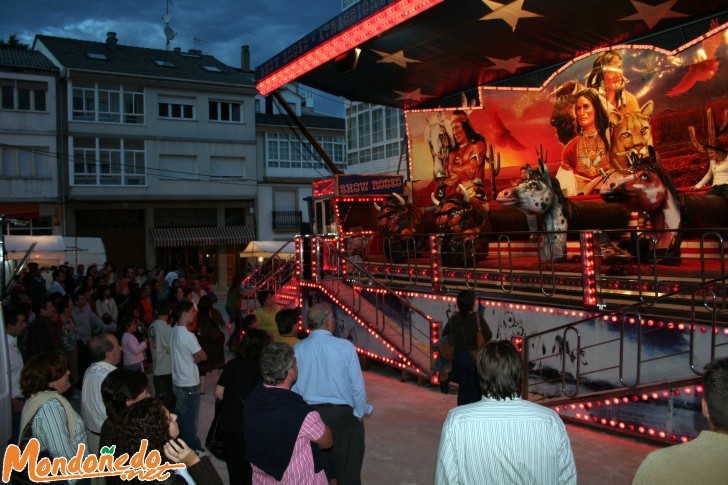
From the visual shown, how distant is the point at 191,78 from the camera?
36.0m

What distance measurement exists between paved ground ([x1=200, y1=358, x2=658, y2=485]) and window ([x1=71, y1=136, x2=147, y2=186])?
2575cm

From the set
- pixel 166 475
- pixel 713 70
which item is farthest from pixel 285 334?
pixel 713 70

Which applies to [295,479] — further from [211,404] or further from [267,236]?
[267,236]

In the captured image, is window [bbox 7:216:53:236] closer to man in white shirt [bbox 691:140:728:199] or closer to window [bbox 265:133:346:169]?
window [bbox 265:133:346:169]

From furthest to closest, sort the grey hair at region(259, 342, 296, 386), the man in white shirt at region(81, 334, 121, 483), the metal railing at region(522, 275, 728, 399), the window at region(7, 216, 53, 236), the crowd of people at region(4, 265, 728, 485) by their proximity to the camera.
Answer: the window at region(7, 216, 53, 236)
the metal railing at region(522, 275, 728, 399)
the man in white shirt at region(81, 334, 121, 483)
the grey hair at region(259, 342, 296, 386)
the crowd of people at region(4, 265, 728, 485)

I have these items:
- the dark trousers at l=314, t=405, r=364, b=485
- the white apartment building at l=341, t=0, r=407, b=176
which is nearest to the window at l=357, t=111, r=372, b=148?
the white apartment building at l=341, t=0, r=407, b=176

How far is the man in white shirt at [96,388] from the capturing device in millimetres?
5191

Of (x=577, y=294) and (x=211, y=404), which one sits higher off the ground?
(x=577, y=294)

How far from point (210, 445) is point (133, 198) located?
3056 centimetres

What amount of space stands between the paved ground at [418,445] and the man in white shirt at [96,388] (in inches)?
88.8

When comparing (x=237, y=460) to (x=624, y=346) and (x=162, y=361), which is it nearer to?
(x=162, y=361)

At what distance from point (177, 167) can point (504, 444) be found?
3444cm

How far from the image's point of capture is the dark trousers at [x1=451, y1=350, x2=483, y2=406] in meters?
6.86

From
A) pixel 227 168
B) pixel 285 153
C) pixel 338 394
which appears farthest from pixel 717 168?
pixel 285 153
